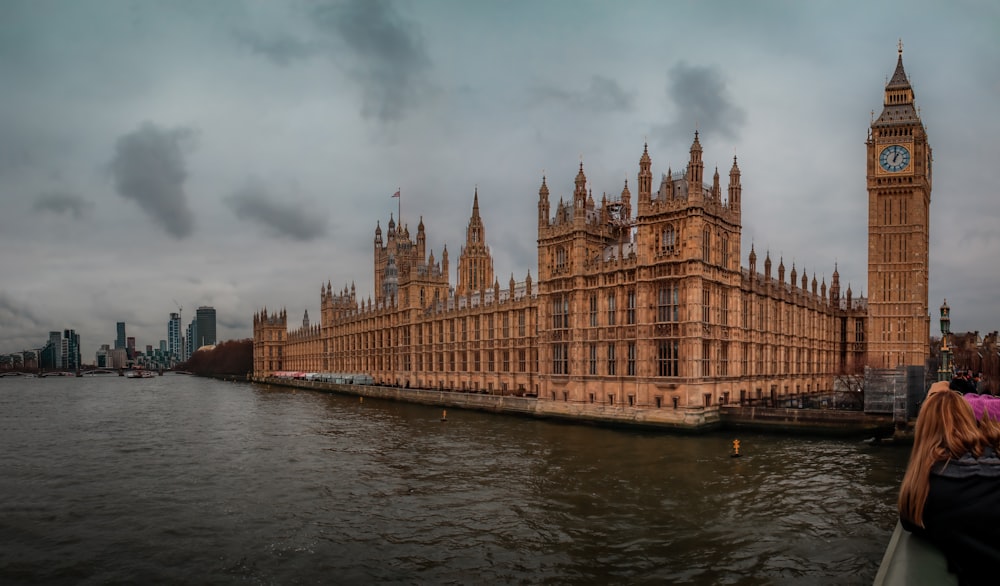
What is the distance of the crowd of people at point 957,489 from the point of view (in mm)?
3998

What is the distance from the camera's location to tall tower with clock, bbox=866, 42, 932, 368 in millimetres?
68938

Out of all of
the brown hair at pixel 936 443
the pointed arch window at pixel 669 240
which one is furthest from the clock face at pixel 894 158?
the brown hair at pixel 936 443

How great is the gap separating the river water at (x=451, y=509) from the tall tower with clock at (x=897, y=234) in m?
36.2

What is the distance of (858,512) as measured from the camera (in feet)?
80.6

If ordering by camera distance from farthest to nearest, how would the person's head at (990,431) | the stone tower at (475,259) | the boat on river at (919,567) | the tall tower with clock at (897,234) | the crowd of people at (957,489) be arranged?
the stone tower at (475,259) < the tall tower with clock at (897,234) < the person's head at (990,431) < the boat on river at (919,567) < the crowd of people at (957,489)

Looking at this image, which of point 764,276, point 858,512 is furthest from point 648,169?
point 858,512

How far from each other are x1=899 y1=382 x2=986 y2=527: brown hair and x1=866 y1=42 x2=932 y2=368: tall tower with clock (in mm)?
74442

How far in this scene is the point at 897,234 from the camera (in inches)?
2763

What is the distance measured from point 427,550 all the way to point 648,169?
37178mm

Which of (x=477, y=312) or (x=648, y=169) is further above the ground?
(x=648, y=169)

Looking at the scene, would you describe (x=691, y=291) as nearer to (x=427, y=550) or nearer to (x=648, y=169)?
(x=648, y=169)

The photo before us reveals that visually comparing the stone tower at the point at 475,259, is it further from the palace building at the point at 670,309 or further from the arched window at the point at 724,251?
the arched window at the point at 724,251

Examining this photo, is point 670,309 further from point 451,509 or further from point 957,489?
point 957,489

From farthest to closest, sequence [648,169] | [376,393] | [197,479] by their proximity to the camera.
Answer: [376,393] < [648,169] < [197,479]
